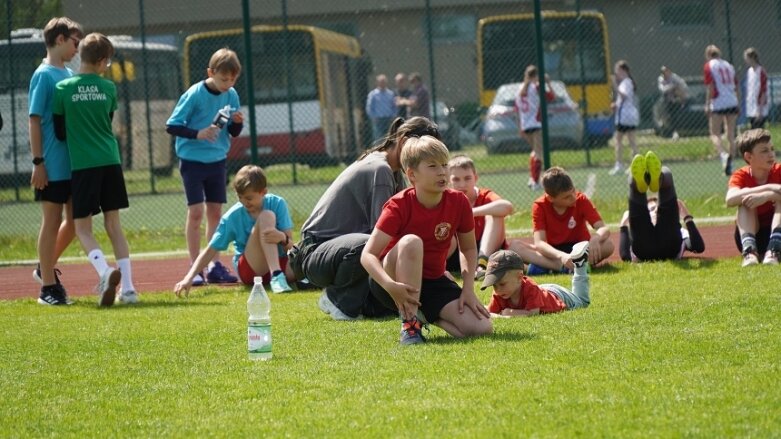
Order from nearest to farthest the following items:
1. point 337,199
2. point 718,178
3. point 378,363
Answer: point 378,363 → point 337,199 → point 718,178

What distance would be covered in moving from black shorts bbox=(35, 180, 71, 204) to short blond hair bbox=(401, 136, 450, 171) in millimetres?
4110

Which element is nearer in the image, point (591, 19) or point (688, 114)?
point (591, 19)

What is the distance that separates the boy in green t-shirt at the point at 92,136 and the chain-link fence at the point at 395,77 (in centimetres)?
771

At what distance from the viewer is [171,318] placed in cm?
824

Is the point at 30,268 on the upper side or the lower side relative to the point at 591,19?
lower

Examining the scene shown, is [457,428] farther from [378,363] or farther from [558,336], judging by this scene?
[558,336]

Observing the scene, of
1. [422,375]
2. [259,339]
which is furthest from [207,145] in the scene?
[422,375]

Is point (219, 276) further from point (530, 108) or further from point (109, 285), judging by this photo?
point (530, 108)

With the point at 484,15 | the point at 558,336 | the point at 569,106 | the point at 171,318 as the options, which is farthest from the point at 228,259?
the point at 484,15

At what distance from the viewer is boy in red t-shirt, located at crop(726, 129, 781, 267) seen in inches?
361

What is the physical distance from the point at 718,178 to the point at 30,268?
438 inches

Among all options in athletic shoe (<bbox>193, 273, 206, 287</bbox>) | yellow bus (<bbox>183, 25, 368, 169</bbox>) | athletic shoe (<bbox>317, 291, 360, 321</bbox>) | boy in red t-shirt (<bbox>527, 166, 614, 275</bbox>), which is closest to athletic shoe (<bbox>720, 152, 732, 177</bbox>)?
yellow bus (<bbox>183, 25, 368, 169</bbox>)

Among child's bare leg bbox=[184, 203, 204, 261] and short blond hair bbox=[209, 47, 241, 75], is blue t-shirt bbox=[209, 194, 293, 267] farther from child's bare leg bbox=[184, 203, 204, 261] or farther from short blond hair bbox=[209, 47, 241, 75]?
short blond hair bbox=[209, 47, 241, 75]

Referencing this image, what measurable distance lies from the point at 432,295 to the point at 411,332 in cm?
35
